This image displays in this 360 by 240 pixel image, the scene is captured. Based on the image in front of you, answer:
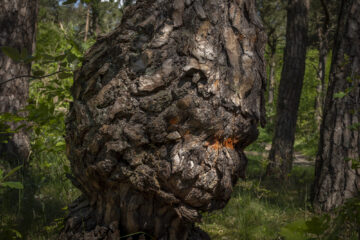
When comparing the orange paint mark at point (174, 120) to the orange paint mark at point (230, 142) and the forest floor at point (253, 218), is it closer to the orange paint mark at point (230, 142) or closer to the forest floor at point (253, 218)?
the orange paint mark at point (230, 142)

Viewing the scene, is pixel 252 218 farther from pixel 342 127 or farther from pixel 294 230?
pixel 294 230

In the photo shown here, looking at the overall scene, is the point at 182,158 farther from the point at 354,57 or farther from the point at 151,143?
the point at 354,57

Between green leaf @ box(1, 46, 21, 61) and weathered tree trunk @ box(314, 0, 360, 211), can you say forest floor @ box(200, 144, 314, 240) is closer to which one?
weathered tree trunk @ box(314, 0, 360, 211)

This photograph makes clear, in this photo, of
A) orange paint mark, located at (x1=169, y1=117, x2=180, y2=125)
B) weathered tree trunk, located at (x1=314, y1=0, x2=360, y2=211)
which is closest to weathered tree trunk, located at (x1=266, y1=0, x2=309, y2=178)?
weathered tree trunk, located at (x1=314, y1=0, x2=360, y2=211)

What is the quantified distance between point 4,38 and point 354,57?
12.6 feet

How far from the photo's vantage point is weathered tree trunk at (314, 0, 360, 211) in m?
3.32

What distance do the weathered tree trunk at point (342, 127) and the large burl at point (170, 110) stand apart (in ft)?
7.51

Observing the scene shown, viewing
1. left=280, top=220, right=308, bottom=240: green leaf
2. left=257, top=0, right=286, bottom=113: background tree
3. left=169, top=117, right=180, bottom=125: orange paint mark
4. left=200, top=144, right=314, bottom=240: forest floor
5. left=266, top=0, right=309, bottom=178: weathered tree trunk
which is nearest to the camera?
left=280, top=220, right=308, bottom=240: green leaf

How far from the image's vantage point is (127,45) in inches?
58.7

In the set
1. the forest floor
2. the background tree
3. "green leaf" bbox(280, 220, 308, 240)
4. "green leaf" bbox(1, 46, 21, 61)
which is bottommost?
the forest floor

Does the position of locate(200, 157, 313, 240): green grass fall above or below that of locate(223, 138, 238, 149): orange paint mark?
below

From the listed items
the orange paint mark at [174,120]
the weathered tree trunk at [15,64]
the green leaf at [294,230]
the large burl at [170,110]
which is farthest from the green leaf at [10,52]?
the weathered tree trunk at [15,64]

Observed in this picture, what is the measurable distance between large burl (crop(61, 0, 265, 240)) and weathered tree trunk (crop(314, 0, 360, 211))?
2289 millimetres

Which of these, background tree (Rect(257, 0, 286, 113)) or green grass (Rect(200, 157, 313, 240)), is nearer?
green grass (Rect(200, 157, 313, 240))
